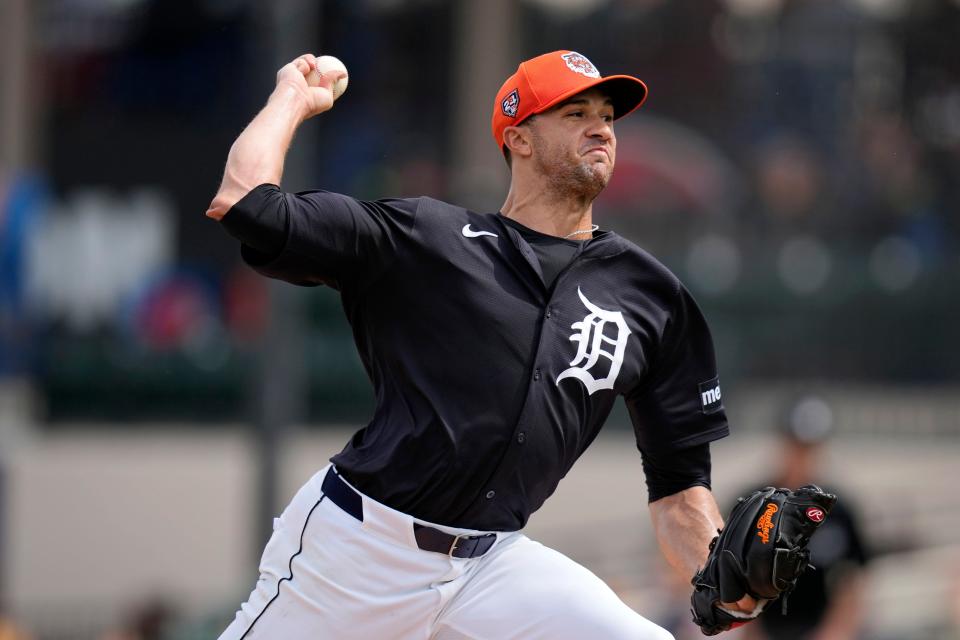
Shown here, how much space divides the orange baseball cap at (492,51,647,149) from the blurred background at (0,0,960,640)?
19.9ft

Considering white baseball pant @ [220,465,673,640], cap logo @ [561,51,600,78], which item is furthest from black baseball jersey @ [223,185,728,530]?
cap logo @ [561,51,600,78]

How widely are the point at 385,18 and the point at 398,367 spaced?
47.3 ft

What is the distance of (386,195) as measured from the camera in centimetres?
1642

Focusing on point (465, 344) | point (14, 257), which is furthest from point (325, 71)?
point (14, 257)

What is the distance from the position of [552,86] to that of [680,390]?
100cm

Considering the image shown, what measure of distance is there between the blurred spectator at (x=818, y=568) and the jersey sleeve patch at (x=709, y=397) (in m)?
2.57

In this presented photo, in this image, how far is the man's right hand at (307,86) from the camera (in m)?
4.67

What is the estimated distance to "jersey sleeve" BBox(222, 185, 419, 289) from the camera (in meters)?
4.35

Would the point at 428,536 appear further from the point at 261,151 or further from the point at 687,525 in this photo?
the point at 261,151

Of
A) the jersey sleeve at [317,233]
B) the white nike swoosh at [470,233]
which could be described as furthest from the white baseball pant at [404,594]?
the white nike swoosh at [470,233]

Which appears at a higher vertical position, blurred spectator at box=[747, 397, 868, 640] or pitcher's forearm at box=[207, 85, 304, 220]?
pitcher's forearm at box=[207, 85, 304, 220]

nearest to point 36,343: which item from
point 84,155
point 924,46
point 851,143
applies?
point 84,155

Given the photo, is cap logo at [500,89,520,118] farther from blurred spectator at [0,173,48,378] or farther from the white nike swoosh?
blurred spectator at [0,173,48,378]

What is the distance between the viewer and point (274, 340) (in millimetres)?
10953
